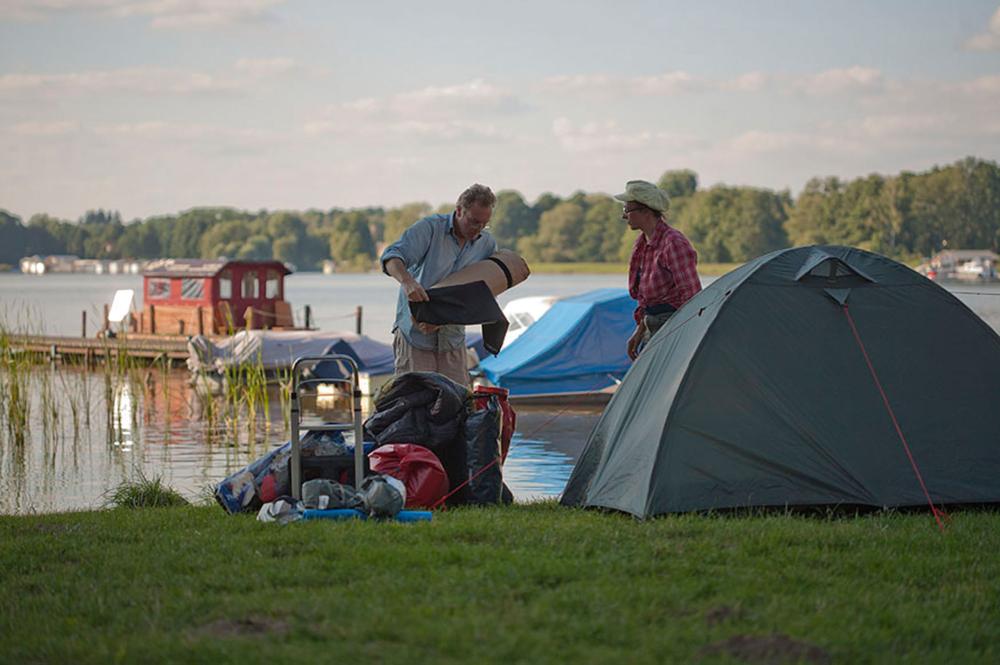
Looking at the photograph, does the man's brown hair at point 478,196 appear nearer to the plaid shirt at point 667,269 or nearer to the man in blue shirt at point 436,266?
the man in blue shirt at point 436,266

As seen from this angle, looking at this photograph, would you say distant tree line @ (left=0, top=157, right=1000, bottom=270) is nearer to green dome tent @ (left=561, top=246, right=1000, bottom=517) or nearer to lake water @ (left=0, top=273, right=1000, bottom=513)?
lake water @ (left=0, top=273, right=1000, bottom=513)

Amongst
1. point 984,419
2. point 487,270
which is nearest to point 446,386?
point 487,270

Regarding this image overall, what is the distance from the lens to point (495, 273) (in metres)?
8.45

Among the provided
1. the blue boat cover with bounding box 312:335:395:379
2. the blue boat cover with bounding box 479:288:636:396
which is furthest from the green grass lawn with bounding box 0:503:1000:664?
the blue boat cover with bounding box 312:335:395:379

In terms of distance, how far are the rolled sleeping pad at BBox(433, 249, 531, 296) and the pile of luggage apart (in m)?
0.66

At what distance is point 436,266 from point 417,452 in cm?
127

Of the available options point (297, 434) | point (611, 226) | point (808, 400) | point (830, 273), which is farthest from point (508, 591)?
point (611, 226)

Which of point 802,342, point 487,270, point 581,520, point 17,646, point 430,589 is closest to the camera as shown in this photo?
point 17,646

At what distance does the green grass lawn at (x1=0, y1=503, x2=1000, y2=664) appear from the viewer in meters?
4.72

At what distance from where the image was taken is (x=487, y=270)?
8.46 meters

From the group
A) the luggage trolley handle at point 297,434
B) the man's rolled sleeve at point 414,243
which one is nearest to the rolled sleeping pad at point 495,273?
the man's rolled sleeve at point 414,243

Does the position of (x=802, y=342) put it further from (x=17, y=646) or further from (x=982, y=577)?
(x=17, y=646)

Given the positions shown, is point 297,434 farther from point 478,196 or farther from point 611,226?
point 611,226

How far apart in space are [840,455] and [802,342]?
0.72 metres
